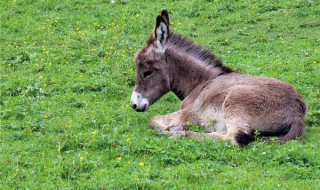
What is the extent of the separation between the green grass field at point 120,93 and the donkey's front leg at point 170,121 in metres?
0.18

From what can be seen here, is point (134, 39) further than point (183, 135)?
Yes

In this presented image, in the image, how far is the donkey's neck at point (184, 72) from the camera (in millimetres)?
9531

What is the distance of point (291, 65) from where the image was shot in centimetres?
1191

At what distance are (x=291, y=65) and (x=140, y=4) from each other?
22.7 ft

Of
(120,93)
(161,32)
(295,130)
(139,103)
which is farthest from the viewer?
(120,93)

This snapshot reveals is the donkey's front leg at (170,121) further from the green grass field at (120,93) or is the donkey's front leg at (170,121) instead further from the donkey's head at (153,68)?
the donkey's head at (153,68)

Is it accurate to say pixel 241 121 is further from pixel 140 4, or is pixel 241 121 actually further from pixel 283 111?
pixel 140 4

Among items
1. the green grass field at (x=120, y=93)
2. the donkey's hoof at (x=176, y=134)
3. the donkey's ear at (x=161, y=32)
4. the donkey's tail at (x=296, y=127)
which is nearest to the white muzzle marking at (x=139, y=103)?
the green grass field at (x=120, y=93)

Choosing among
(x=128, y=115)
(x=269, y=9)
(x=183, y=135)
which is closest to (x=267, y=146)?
(x=183, y=135)

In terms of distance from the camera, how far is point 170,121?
8.91 m

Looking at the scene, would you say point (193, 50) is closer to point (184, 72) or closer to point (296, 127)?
point (184, 72)

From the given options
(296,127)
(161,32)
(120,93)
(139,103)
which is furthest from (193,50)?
(296,127)

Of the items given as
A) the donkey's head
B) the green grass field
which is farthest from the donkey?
the green grass field

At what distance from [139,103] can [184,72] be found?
962 millimetres
